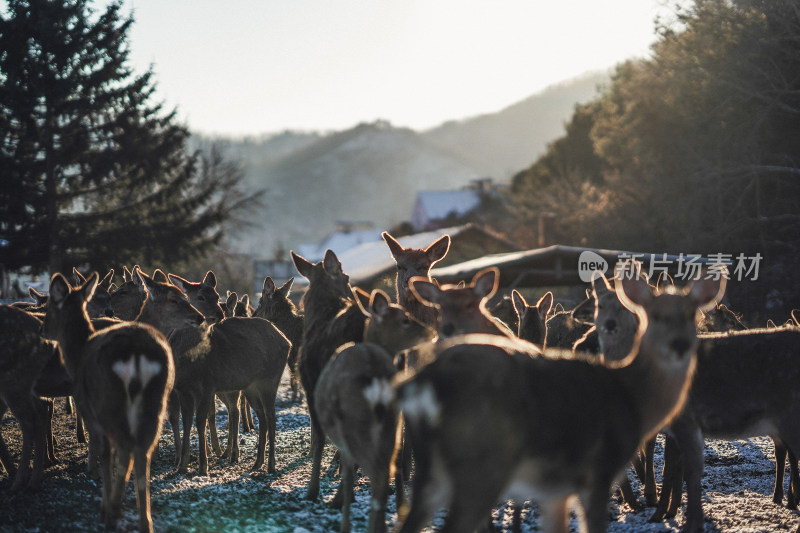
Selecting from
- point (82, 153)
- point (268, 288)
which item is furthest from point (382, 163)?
point (268, 288)

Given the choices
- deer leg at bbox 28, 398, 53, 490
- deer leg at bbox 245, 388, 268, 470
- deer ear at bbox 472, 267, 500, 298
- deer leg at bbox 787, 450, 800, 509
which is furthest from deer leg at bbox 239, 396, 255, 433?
deer leg at bbox 787, 450, 800, 509

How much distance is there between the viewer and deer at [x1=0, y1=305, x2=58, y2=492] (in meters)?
7.07

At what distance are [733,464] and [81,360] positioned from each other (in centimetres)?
810

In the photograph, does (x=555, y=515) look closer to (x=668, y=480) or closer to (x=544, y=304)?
(x=668, y=480)

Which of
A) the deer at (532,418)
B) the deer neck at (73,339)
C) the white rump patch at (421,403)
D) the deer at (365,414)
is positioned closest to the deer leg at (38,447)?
the deer neck at (73,339)

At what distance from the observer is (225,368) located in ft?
28.4

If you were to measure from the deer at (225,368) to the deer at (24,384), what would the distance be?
1.46m

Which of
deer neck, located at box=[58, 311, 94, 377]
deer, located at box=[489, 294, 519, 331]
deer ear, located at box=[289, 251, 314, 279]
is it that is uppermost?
deer ear, located at box=[289, 251, 314, 279]

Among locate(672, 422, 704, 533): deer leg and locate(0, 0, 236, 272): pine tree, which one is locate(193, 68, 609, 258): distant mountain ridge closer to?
locate(0, 0, 236, 272): pine tree

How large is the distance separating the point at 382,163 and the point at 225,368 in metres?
170

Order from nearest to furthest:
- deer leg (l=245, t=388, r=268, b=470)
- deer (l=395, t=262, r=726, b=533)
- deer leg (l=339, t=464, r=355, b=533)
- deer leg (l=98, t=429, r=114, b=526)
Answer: deer (l=395, t=262, r=726, b=533) < deer leg (l=339, t=464, r=355, b=533) < deer leg (l=98, t=429, r=114, b=526) < deer leg (l=245, t=388, r=268, b=470)

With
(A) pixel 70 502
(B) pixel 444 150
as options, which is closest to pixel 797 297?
(A) pixel 70 502

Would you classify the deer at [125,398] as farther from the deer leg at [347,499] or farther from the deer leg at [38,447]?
the deer leg at [347,499]

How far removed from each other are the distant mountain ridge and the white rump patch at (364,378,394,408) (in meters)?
139
